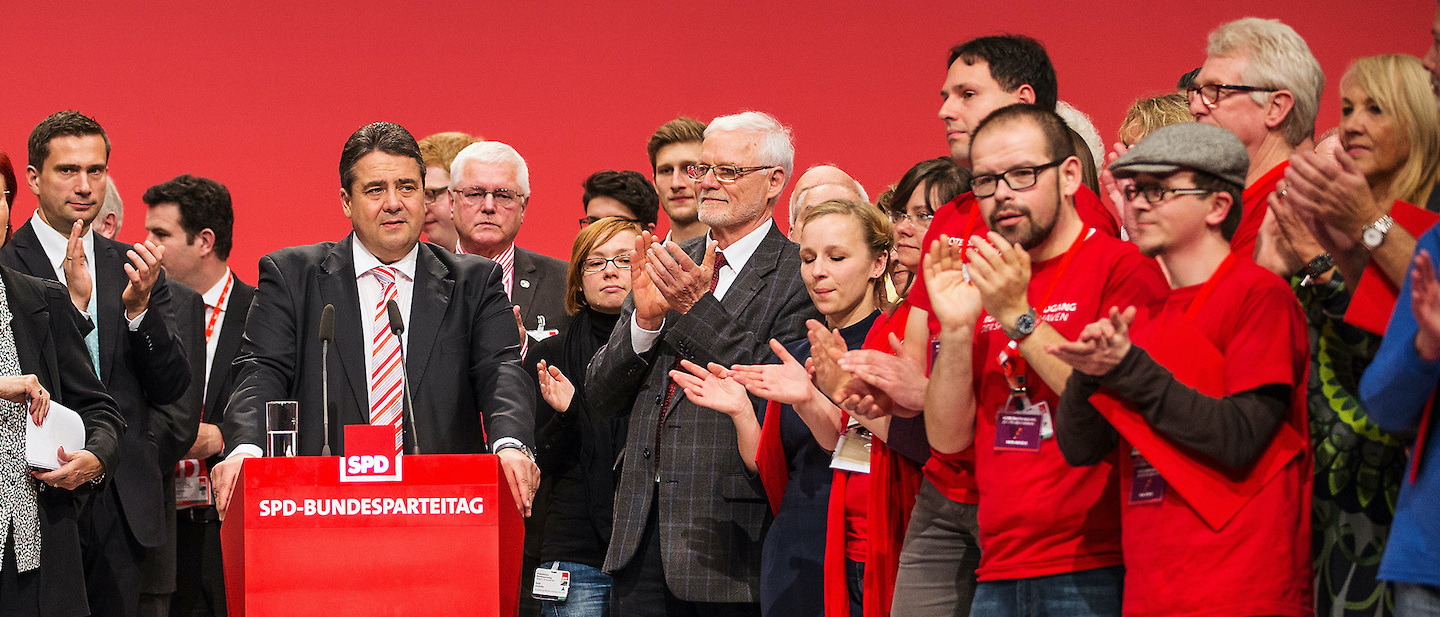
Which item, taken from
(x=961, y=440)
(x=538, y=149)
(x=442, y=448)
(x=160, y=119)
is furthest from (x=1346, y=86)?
(x=160, y=119)

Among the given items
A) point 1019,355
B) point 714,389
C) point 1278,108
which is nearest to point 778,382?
point 714,389

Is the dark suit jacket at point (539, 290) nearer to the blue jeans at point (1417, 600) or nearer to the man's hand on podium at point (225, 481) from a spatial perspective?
the man's hand on podium at point (225, 481)

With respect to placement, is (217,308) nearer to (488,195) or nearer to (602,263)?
(488,195)

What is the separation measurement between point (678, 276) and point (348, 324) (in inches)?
34.6

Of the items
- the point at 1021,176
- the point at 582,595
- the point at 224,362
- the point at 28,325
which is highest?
the point at 1021,176

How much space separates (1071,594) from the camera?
91.6 inches

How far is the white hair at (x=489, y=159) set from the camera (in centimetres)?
524

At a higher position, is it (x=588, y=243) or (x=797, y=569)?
(x=588, y=243)

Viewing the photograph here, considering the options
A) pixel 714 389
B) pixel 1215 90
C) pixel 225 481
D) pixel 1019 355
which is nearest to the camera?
pixel 1019 355

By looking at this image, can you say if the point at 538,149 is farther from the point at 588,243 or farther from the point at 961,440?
the point at 961,440

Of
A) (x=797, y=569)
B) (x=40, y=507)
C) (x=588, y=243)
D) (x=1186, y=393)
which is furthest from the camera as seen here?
(x=588, y=243)

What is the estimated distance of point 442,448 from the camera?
11.9 feet

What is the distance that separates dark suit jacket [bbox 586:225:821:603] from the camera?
3533mm

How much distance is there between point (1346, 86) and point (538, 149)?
4.44m
